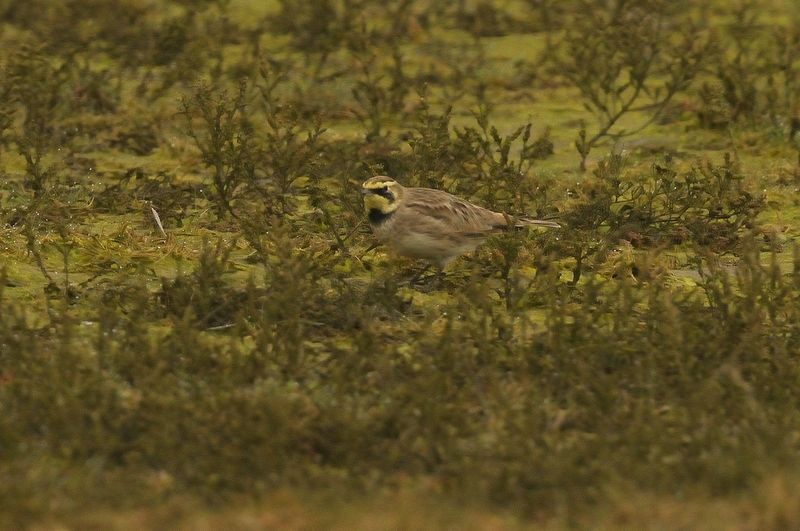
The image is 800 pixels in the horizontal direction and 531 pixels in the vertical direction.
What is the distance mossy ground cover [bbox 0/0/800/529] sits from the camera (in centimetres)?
507

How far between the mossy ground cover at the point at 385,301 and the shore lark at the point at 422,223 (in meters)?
0.15

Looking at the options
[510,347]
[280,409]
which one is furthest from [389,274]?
[280,409]

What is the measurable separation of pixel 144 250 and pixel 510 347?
234cm

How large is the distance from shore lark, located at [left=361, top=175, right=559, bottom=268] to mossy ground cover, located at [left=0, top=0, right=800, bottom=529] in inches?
5.8

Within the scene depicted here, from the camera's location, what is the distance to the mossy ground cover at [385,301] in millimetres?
5070

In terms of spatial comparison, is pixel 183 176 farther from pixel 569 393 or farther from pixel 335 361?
pixel 569 393

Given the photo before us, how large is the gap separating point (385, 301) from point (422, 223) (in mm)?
549

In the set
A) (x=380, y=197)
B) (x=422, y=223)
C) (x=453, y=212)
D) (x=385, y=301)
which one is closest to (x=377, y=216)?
(x=380, y=197)

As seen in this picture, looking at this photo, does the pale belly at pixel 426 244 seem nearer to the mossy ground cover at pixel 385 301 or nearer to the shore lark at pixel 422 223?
the shore lark at pixel 422 223

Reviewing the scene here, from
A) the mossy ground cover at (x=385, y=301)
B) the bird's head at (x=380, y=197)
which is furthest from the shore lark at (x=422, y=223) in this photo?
the mossy ground cover at (x=385, y=301)

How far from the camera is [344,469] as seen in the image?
532 centimetres

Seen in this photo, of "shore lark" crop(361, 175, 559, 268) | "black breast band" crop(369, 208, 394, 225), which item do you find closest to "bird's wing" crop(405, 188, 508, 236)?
"shore lark" crop(361, 175, 559, 268)

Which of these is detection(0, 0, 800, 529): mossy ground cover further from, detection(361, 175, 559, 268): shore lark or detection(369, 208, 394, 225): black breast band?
detection(369, 208, 394, 225): black breast band

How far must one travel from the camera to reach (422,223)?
7.36 metres
